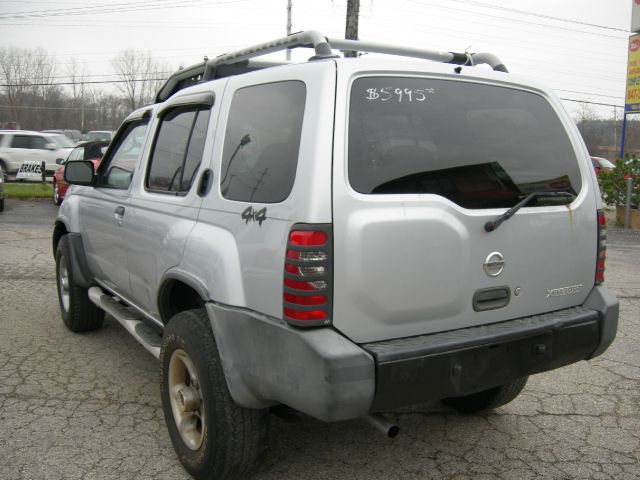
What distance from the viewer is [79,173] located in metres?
4.44

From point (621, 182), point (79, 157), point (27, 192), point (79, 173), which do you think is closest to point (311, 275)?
point (79, 173)

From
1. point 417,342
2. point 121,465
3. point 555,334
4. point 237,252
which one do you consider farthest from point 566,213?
point 121,465

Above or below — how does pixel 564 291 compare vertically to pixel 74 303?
above

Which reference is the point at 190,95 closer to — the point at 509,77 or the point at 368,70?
the point at 368,70

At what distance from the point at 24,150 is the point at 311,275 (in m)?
21.1

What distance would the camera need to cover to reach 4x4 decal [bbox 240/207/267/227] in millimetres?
2496

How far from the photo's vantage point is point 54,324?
5508 mm

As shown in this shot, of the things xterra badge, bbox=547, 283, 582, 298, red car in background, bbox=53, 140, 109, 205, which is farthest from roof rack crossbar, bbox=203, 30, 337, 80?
red car in background, bbox=53, 140, 109, 205

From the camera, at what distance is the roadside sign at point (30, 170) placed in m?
19.2

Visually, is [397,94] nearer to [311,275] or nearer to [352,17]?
[311,275]

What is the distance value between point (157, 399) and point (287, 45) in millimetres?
2366

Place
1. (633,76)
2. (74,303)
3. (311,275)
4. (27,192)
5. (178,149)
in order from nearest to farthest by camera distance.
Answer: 1. (311,275)
2. (178,149)
3. (74,303)
4. (633,76)
5. (27,192)

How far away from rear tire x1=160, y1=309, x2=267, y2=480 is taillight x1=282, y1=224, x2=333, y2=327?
622 millimetres

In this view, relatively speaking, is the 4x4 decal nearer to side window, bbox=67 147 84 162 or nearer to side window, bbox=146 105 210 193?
side window, bbox=146 105 210 193
